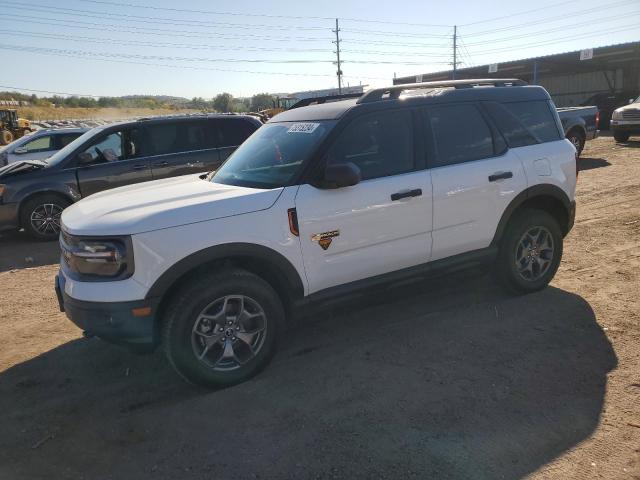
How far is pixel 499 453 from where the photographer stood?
269 cm

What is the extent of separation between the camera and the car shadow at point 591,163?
40.3 ft

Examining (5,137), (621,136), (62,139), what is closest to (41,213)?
(62,139)

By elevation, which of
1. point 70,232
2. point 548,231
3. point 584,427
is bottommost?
point 584,427

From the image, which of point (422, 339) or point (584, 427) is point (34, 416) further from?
point (584, 427)

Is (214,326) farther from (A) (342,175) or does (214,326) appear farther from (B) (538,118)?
(B) (538,118)

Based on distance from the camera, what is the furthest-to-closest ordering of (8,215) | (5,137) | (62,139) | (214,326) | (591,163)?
Result: 1. (5,137)
2. (591,163)
3. (62,139)
4. (8,215)
5. (214,326)

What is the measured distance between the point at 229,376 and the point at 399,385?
1161 mm

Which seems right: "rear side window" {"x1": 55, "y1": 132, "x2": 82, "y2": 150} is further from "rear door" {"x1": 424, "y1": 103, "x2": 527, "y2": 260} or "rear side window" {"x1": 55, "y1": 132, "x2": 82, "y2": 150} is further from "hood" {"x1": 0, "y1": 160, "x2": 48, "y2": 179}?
"rear door" {"x1": 424, "y1": 103, "x2": 527, "y2": 260}

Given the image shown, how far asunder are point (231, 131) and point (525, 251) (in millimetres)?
5671

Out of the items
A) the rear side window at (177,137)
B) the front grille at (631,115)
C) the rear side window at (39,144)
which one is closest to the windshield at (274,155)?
the rear side window at (177,137)

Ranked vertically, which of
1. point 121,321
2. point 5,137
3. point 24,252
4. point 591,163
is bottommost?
point 24,252

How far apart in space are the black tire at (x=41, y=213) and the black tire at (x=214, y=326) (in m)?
5.77

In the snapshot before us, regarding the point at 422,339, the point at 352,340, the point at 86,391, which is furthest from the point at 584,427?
the point at 86,391

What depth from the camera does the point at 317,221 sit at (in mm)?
3533
